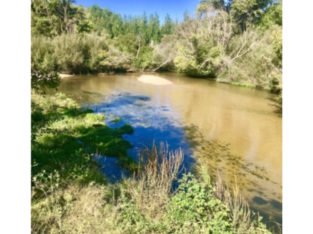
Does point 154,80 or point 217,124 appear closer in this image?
point 217,124

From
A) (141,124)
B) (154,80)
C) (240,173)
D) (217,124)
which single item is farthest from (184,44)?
(240,173)

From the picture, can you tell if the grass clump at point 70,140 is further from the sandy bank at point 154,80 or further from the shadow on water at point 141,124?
the sandy bank at point 154,80

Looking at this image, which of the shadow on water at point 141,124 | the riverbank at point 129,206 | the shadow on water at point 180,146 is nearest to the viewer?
the riverbank at point 129,206

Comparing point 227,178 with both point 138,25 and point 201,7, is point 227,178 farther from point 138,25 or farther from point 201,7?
point 138,25

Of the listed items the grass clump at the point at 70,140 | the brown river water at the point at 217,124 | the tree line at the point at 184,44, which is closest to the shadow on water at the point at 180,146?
the brown river water at the point at 217,124

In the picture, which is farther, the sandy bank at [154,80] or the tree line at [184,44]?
the sandy bank at [154,80]

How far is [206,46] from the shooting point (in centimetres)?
2655

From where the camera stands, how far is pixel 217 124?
12367 millimetres

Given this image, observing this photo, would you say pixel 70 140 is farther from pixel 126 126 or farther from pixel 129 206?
pixel 129 206

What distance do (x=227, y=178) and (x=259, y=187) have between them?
70cm

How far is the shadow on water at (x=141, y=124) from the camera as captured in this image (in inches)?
299

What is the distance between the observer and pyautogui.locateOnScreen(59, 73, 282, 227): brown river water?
7.46 metres

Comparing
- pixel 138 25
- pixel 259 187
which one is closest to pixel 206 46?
pixel 138 25

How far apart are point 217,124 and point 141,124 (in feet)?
9.74
